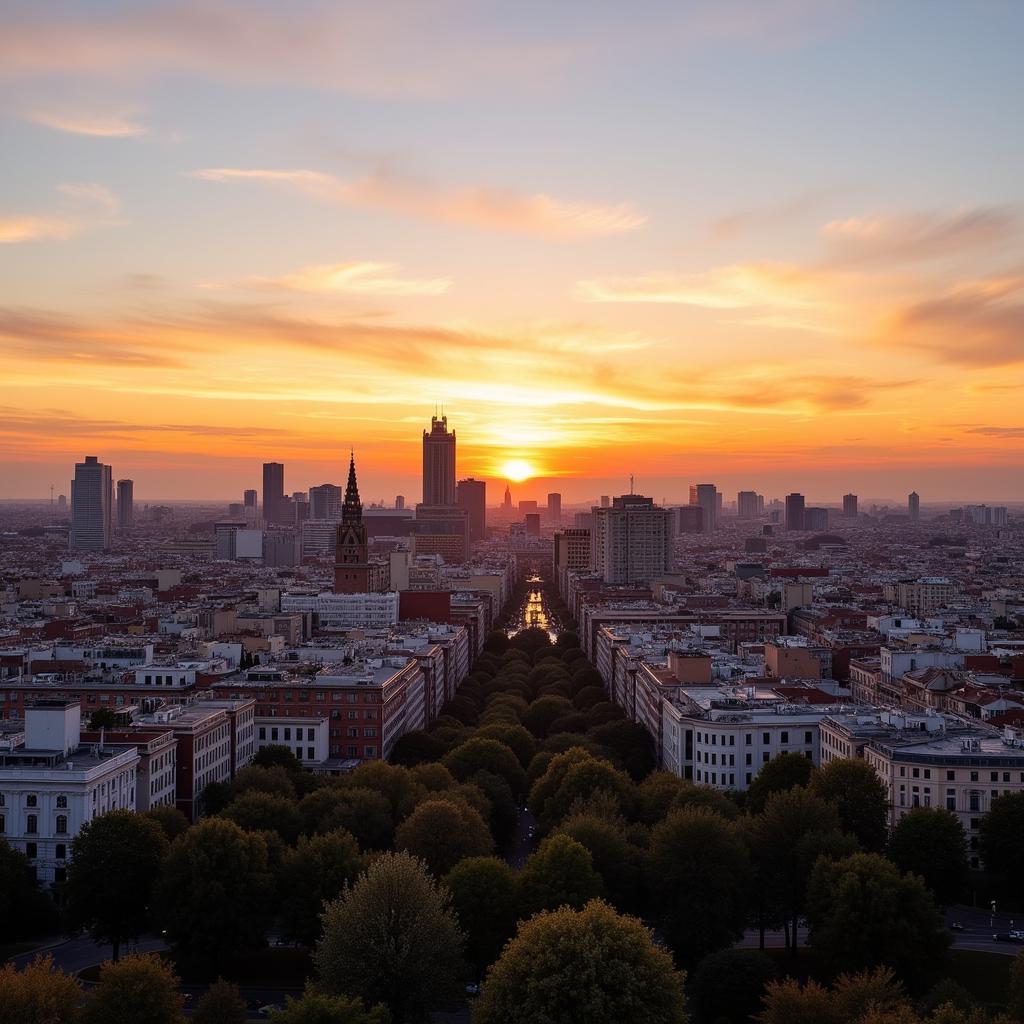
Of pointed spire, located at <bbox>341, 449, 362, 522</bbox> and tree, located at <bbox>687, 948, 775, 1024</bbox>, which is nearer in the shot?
tree, located at <bbox>687, 948, 775, 1024</bbox>

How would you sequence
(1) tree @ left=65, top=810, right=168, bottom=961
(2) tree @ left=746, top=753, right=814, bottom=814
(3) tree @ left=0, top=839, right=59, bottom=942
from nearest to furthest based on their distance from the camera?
(1) tree @ left=65, top=810, right=168, bottom=961, (3) tree @ left=0, top=839, right=59, bottom=942, (2) tree @ left=746, top=753, right=814, bottom=814

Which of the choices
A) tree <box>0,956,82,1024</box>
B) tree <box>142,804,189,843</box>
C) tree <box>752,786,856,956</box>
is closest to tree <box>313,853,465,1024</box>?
tree <box>0,956,82,1024</box>

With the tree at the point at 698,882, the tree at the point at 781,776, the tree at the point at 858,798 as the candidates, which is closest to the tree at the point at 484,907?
the tree at the point at 698,882

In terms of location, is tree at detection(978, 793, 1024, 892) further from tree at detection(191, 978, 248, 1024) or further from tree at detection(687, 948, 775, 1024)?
tree at detection(191, 978, 248, 1024)

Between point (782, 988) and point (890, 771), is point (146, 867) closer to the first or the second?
point (782, 988)

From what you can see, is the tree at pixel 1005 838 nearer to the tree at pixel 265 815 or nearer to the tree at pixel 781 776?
the tree at pixel 781 776

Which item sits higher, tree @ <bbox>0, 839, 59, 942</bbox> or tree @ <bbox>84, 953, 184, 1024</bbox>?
tree @ <bbox>84, 953, 184, 1024</bbox>

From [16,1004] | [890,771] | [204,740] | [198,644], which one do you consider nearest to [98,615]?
[198,644]

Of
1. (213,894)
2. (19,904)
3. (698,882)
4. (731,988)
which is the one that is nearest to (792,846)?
(698,882)
